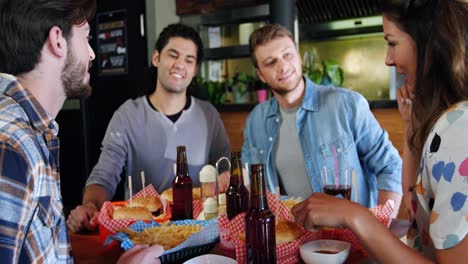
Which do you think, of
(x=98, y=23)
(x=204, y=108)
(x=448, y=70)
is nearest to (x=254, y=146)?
(x=204, y=108)

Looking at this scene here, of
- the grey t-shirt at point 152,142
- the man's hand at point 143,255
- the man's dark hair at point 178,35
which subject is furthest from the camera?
the man's dark hair at point 178,35

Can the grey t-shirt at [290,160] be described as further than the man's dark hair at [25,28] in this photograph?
Yes

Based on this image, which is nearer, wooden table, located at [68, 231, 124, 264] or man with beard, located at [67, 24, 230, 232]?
wooden table, located at [68, 231, 124, 264]

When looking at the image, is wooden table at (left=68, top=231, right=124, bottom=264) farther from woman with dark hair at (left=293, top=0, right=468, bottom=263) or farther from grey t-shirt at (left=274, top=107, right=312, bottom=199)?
grey t-shirt at (left=274, top=107, right=312, bottom=199)

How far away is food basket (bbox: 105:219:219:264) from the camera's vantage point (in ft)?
4.06

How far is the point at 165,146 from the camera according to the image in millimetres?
2545

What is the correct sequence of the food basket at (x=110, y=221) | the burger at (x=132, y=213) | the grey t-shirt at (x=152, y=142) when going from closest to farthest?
1. the food basket at (x=110, y=221)
2. the burger at (x=132, y=213)
3. the grey t-shirt at (x=152, y=142)

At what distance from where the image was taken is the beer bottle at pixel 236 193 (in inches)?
62.9

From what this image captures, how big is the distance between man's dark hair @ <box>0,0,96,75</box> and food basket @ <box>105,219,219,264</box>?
529 mm

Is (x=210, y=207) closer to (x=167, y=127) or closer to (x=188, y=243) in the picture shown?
(x=188, y=243)

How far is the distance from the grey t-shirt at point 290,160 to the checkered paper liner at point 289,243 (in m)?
0.98

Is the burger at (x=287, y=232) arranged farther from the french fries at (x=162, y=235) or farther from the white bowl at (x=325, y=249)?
the french fries at (x=162, y=235)

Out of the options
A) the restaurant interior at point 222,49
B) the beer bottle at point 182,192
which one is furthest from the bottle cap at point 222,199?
the restaurant interior at point 222,49

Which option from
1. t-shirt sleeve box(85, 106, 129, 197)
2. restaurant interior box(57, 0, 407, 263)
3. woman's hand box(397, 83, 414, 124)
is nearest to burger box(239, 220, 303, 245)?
woman's hand box(397, 83, 414, 124)
